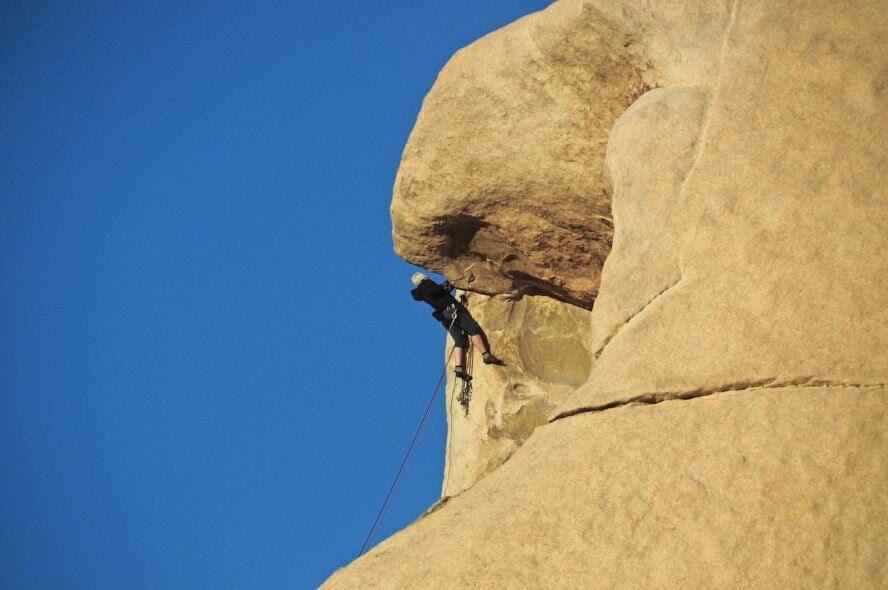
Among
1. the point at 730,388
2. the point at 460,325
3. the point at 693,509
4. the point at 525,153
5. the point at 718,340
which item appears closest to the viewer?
the point at 693,509

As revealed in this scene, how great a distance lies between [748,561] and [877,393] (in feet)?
4.51

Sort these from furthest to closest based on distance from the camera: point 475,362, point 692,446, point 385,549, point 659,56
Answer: point 475,362 → point 659,56 → point 385,549 → point 692,446

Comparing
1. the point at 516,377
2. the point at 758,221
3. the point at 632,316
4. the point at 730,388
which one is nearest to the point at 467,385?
the point at 516,377

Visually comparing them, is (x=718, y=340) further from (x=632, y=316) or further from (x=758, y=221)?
(x=758, y=221)

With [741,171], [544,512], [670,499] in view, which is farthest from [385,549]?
[741,171]

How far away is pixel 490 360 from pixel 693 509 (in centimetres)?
722

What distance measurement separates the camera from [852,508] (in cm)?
705

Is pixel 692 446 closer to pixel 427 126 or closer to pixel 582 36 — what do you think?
pixel 582 36

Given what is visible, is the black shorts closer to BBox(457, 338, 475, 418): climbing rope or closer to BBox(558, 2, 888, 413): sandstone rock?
BBox(457, 338, 475, 418): climbing rope

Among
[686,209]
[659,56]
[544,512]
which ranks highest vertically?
[659,56]

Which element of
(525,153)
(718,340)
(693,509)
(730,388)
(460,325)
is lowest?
(460,325)

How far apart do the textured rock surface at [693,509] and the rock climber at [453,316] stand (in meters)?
6.44

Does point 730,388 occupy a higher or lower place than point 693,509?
higher

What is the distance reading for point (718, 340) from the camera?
8.00 metres
